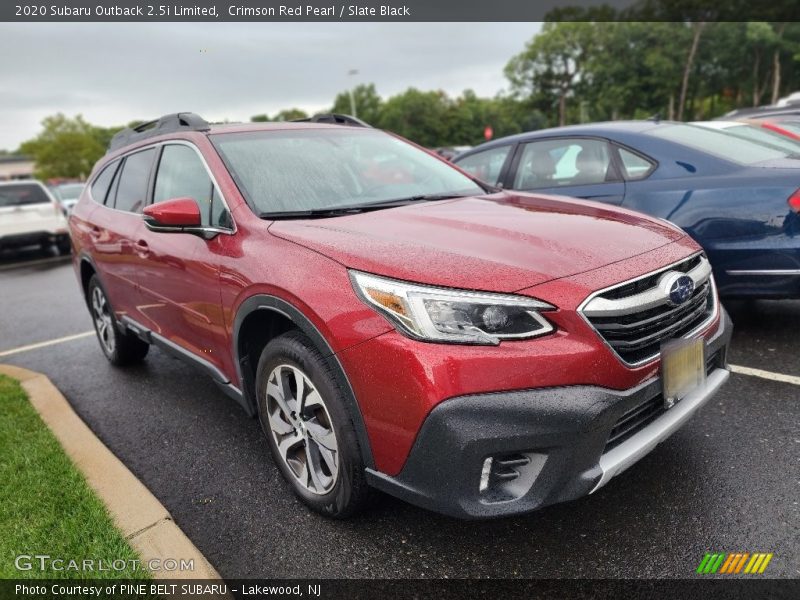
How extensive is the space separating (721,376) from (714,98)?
62717 millimetres

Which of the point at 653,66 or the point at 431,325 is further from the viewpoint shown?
the point at 653,66

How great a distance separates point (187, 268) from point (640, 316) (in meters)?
2.19

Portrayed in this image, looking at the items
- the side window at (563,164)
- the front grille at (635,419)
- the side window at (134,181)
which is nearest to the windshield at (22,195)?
the side window at (134,181)

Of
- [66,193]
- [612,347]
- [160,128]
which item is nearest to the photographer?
[612,347]

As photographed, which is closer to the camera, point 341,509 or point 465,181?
point 341,509

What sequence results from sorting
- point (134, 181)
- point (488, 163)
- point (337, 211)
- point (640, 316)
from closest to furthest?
1. point (640, 316)
2. point (337, 211)
3. point (134, 181)
4. point (488, 163)

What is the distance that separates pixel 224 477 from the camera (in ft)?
9.88

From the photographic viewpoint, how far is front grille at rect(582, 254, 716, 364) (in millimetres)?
2035

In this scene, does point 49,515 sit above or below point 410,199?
below

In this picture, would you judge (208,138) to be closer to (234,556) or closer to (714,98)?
(234,556)

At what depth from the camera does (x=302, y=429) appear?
8.31ft

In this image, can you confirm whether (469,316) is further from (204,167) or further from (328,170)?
(204,167)

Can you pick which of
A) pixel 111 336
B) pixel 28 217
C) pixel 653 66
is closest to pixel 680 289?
pixel 111 336

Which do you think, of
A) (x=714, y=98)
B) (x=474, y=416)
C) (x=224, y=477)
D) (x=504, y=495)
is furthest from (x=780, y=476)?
(x=714, y=98)
